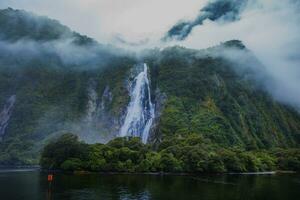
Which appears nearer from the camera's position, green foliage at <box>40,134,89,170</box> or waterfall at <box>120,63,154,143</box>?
green foliage at <box>40,134,89,170</box>

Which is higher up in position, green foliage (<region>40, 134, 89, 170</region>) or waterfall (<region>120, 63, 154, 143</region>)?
waterfall (<region>120, 63, 154, 143</region>)

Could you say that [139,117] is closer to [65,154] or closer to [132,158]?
[132,158]

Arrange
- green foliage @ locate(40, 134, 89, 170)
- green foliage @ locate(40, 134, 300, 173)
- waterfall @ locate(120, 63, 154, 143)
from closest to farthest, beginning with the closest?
green foliage @ locate(40, 134, 89, 170), green foliage @ locate(40, 134, 300, 173), waterfall @ locate(120, 63, 154, 143)

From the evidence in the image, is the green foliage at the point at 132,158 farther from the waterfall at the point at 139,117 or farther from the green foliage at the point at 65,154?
the waterfall at the point at 139,117

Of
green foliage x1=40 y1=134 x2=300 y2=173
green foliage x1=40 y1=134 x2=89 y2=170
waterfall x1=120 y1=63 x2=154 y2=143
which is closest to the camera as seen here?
green foliage x1=40 y1=134 x2=89 y2=170

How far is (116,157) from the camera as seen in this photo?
403 feet

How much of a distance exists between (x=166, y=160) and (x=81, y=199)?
207 feet

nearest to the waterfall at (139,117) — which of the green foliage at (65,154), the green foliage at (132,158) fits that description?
the green foliage at (132,158)

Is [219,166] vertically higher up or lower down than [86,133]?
lower down

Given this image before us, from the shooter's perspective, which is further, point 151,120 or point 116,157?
point 151,120

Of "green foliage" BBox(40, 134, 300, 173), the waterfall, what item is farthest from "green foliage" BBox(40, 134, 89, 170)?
the waterfall

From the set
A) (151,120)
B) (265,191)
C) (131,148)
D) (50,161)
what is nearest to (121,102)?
(151,120)

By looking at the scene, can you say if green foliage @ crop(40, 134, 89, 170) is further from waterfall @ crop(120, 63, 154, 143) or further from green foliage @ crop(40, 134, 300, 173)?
waterfall @ crop(120, 63, 154, 143)

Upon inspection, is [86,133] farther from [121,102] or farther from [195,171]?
[195,171]
